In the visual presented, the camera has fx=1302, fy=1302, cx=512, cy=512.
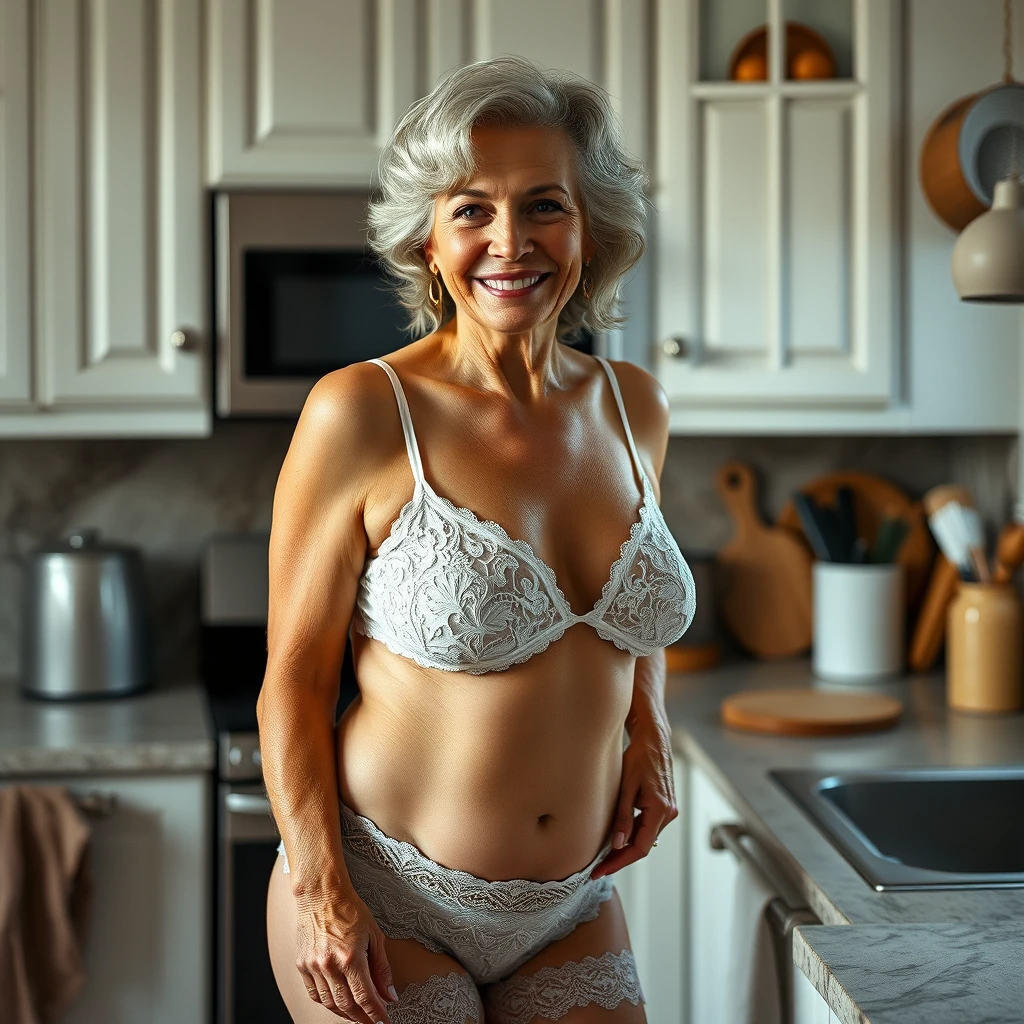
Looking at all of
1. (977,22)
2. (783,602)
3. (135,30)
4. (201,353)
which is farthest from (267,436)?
(977,22)

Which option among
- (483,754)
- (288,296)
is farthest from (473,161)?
(288,296)

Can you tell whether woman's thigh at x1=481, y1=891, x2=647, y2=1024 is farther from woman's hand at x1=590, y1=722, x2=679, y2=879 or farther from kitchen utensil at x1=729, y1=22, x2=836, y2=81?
kitchen utensil at x1=729, y1=22, x2=836, y2=81

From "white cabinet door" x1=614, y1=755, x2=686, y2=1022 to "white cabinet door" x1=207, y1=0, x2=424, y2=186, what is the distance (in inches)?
49.8

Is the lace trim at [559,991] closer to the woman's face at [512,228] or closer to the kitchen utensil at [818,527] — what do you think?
the woman's face at [512,228]

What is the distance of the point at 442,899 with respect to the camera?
133cm

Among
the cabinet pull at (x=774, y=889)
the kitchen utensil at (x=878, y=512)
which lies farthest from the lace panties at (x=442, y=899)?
the kitchen utensil at (x=878, y=512)

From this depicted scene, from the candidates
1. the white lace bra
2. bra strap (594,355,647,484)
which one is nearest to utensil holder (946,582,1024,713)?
bra strap (594,355,647,484)

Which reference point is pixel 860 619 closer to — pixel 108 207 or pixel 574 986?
pixel 574 986

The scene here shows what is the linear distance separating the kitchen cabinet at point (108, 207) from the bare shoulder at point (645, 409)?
110 centimetres

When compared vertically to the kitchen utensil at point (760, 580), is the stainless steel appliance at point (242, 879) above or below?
below

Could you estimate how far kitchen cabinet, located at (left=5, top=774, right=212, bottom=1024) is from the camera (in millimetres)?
2211

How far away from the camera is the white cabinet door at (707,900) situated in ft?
6.52

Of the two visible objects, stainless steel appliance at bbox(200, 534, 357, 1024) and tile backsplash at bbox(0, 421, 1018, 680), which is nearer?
stainless steel appliance at bbox(200, 534, 357, 1024)

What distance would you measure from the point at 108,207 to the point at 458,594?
1438 millimetres
